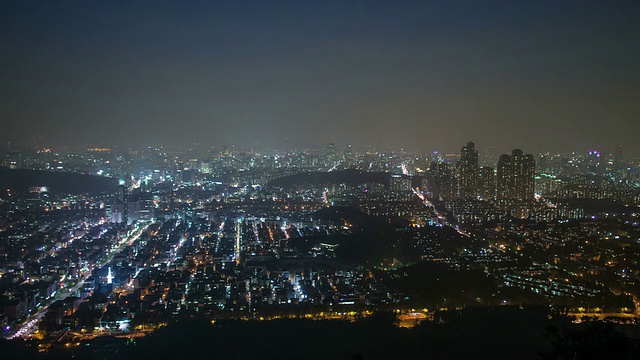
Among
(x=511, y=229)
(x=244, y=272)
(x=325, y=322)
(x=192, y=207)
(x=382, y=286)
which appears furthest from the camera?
(x=192, y=207)

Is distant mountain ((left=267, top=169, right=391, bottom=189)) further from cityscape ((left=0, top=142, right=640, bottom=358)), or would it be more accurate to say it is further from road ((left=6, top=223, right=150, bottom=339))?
road ((left=6, top=223, right=150, bottom=339))

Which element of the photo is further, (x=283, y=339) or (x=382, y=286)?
(x=382, y=286)

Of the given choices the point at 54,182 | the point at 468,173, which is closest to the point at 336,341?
the point at 468,173

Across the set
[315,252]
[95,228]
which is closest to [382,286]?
[315,252]

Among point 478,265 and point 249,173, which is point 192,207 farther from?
point 478,265

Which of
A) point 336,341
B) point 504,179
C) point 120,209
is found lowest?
point 336,341

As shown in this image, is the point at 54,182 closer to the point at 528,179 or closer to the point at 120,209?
the point at 120,209
